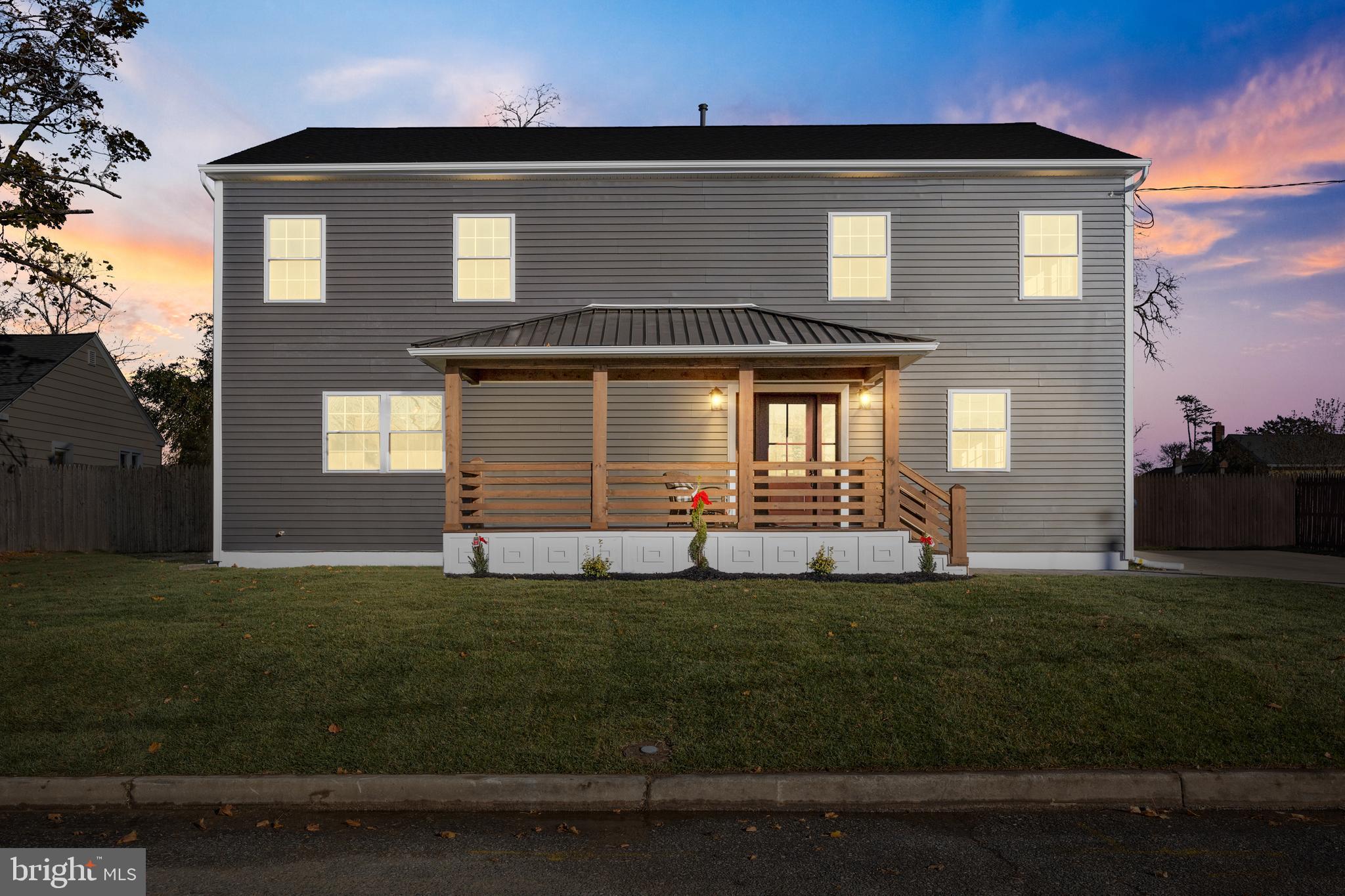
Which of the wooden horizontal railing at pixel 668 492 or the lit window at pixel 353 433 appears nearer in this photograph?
the wooden horizontal railing at pixel 668 492

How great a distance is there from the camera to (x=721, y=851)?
414cm

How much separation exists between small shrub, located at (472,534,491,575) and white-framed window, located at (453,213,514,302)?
15.3 feet

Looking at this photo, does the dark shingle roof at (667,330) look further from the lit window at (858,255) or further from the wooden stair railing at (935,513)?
the wooden stair railing at (935,513)

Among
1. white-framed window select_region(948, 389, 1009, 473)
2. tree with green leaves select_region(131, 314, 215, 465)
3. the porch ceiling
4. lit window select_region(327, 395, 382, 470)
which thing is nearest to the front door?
the porch ceiling

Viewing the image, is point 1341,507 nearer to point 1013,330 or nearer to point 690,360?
point 1013,330

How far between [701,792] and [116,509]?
19.5m

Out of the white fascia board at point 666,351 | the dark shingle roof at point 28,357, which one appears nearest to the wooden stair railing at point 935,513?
the white fascia board at point 666,351

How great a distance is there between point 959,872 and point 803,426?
10.6 meters

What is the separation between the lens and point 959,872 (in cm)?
390

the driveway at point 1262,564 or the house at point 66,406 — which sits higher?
the house at point 66,406

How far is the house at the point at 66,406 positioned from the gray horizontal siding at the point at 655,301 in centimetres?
1141

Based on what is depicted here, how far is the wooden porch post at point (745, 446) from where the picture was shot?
11.6 meters

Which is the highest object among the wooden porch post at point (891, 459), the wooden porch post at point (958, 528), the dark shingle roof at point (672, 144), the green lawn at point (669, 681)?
the dark shingle roof at point (672, 144)

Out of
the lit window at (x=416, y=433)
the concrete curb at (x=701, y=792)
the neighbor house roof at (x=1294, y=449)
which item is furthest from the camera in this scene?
the neighbor house roof at (x=1294, y=449)
